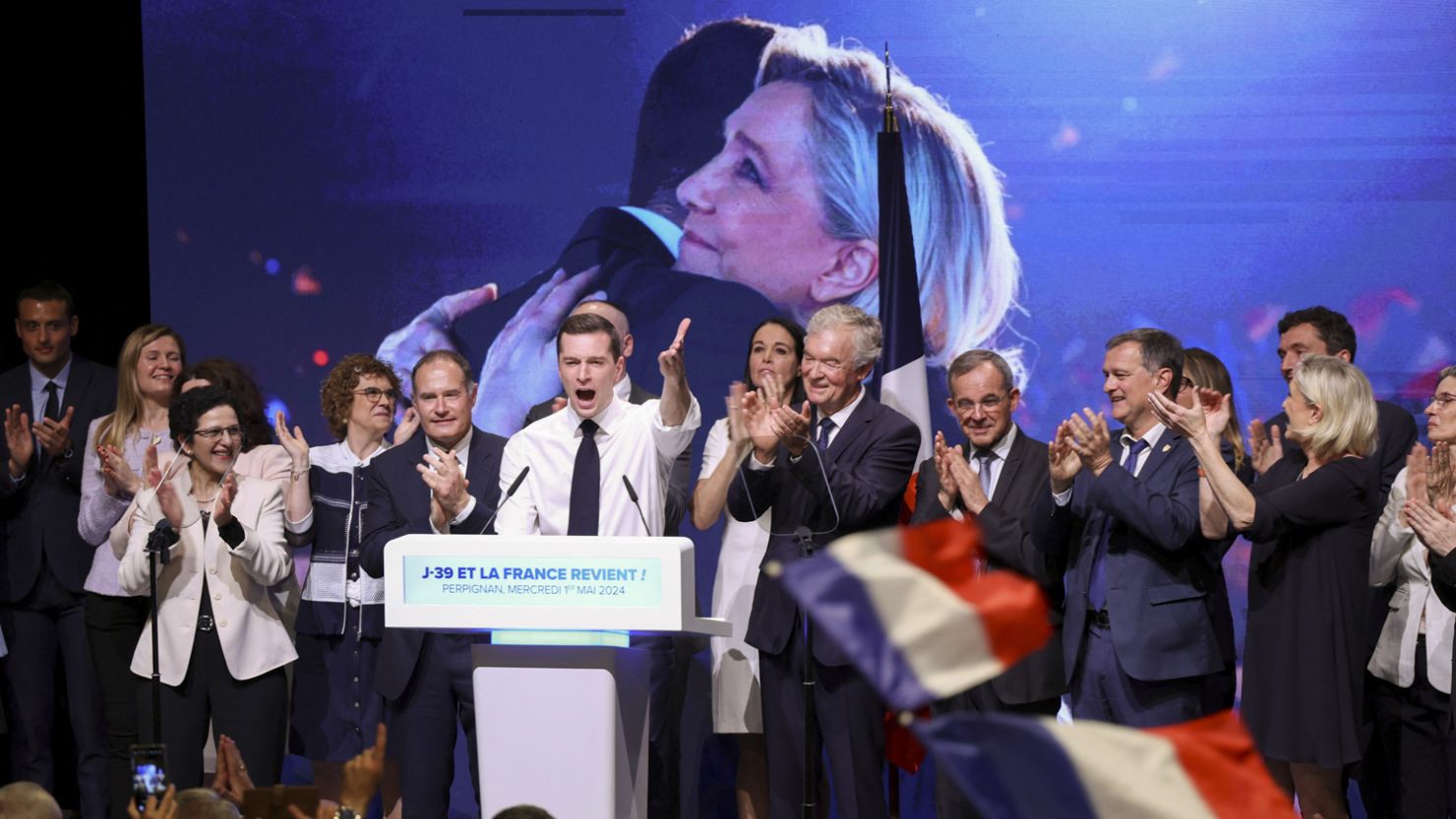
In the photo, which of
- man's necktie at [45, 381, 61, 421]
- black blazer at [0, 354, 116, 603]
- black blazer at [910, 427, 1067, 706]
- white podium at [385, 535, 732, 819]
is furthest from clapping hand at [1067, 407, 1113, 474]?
man's necktie at [45, 381, 61, 421]

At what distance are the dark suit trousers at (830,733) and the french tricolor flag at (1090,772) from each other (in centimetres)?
272

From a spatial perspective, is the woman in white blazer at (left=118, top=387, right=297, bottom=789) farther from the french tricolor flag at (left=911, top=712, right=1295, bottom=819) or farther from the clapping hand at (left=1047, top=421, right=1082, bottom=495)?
the french tricolor flag at (left=911, top=712, right=1295, bottom=819)

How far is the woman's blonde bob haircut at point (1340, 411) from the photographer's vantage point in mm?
4879

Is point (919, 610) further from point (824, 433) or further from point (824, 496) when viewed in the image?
point (824, 433)

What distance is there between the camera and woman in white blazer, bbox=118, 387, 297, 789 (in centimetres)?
521

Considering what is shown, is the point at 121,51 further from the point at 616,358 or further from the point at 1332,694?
the point at 1332,694

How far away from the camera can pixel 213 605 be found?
17.3 feet

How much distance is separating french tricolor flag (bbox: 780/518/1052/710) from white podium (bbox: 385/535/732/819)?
72.6 inches

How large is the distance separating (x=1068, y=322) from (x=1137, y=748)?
4.77 metres

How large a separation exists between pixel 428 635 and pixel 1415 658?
315cm

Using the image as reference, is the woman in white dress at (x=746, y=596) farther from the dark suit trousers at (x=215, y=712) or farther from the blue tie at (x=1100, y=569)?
the dark suit trousers at (x=215, y=712)

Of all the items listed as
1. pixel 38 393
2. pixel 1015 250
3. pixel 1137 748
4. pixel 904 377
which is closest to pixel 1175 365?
pixel 904 377

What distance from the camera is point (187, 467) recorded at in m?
5.45

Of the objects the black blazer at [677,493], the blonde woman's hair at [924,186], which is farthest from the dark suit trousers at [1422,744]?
the black blazer at [677,493]
